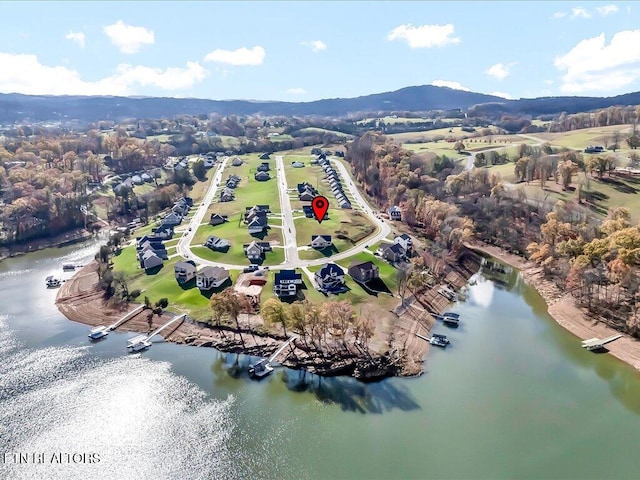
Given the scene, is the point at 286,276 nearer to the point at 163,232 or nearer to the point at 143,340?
the point at 143,340

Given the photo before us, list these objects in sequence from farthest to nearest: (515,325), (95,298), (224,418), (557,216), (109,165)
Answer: (109,165) < (557,216) < (95,298) < (515,325) < (224,418)

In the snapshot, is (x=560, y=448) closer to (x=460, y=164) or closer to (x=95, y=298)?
(x=95, y=298)

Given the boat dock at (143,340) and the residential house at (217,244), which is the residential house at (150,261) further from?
the boat dock at (143,340)

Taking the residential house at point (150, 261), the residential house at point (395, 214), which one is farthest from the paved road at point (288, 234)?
the residential house at point (150, 261)

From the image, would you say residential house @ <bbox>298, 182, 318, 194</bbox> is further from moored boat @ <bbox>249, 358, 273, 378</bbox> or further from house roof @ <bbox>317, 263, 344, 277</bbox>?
moored boat @ <bbox>249, 358, 273, 378</bbox>

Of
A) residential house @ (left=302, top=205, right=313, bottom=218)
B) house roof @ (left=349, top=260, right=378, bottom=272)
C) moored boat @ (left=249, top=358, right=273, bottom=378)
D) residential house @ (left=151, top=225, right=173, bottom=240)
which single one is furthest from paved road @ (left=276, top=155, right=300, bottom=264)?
moored boat @ (left=249, top=358, right=273, bottom=378)

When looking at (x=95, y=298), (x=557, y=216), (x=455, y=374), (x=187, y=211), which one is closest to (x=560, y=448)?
(x=455, y=374)
